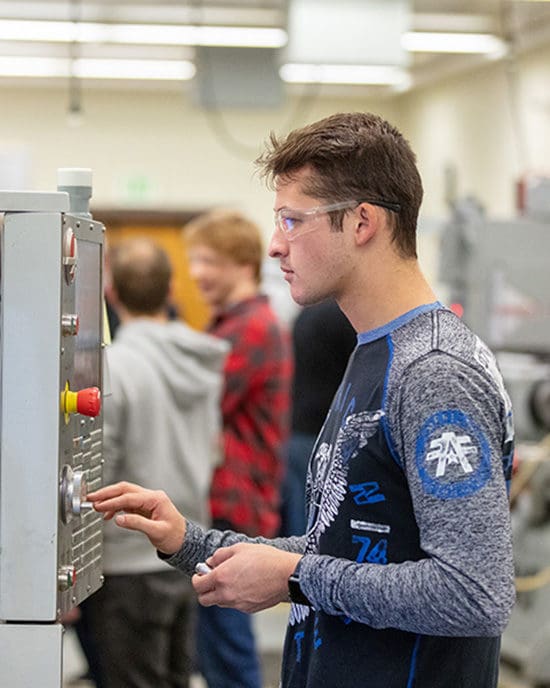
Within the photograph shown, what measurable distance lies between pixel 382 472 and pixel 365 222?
0.28m

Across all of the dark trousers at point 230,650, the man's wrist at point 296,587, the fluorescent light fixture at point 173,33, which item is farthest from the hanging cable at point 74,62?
A: the man's wrist at point 296,587

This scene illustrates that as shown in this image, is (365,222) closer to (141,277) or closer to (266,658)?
(141,277)

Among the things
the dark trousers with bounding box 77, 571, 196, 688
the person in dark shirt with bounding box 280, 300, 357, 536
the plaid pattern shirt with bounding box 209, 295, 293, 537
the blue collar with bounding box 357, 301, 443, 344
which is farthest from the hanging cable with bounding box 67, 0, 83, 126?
the blue collar with bounding box 357, 301, 443, 344

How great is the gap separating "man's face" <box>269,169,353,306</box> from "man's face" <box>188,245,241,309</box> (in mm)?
1869

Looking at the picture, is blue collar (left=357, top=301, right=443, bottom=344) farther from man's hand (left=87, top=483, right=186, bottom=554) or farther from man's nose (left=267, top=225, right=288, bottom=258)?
man's hand (left=87, top=483, right=186, bottom=554)

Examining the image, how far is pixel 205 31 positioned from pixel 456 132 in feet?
10.9

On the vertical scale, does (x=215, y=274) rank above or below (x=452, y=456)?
above

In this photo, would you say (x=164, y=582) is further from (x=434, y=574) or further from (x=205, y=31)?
(x=205, y=31)

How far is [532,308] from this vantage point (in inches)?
159

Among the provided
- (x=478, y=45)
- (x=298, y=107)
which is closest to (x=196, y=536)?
(x=478, y=45)

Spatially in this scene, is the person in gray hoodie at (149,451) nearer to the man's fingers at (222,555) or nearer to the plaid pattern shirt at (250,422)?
the plaid pattern shirt at (250,422)

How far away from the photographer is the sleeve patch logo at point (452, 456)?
1.24m

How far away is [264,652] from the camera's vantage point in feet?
14.9

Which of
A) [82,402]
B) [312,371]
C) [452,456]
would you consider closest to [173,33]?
[312,371]
